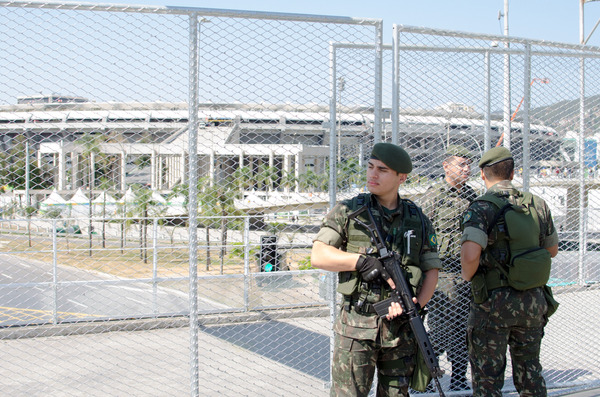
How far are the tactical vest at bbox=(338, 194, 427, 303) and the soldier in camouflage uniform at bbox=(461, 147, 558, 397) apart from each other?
406 mm

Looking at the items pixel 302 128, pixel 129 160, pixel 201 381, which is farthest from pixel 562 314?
pixel 129 160

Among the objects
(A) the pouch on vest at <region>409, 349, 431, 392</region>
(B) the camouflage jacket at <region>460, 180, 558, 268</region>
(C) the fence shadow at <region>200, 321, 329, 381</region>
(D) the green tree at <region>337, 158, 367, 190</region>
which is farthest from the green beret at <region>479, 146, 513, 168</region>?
(C) the fence shadow at <region>200, 321, 329, 381</region>

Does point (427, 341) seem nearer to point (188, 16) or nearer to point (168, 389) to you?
point (188, 16)

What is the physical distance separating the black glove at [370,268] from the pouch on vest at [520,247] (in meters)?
0.86

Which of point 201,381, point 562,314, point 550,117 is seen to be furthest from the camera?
point 562,314

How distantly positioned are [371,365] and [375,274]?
0.48 meters

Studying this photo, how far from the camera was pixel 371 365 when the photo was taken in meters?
2.55

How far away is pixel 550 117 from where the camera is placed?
4316mm

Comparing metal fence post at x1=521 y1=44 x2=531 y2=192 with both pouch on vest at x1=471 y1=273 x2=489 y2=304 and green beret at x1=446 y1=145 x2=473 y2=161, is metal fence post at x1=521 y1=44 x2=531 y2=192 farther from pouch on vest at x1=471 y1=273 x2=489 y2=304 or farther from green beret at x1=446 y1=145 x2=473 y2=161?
pouch on vest at x1=471 y1=273 x2=489 y2=304

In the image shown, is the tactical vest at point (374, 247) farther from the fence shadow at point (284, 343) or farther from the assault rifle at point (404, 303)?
the fence shadow at point (284, 343)

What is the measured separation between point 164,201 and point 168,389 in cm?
166

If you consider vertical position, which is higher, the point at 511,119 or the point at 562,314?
the point at 511,119

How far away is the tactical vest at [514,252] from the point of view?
2.93 meters

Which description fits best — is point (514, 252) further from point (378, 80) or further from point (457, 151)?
point (378, 80)
